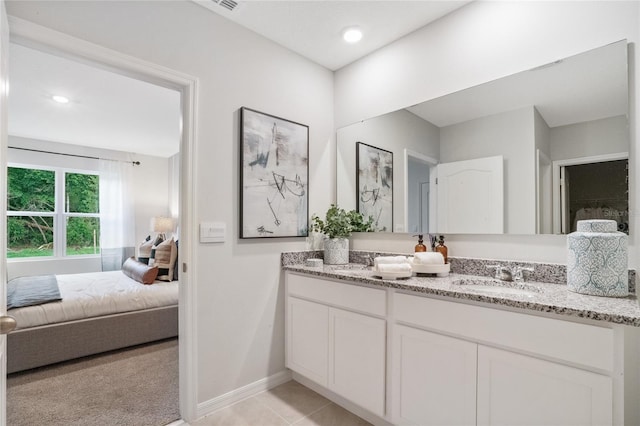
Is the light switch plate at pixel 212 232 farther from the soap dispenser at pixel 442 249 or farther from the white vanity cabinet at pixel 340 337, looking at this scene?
the soap dispenser at pixel 442 249

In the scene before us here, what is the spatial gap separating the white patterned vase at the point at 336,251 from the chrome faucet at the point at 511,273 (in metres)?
1.04

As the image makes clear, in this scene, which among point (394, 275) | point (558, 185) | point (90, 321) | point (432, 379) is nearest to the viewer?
point (432, 379)

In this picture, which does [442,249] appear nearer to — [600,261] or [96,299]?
[600,261]

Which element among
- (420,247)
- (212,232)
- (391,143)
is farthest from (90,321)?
(391,143)

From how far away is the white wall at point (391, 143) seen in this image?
2.19 metres

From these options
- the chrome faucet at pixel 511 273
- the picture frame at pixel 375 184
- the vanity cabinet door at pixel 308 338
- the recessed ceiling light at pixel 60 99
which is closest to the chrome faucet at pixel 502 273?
the chrome faucet at pixel 511 273

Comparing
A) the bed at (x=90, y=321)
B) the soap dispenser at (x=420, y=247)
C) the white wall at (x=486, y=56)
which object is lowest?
the bed at (x=90, y=321)

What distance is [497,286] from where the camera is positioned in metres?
1.71

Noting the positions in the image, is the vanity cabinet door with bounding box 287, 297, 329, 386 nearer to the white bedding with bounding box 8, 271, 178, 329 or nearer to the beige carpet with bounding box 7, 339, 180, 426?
the beige carpet with bounding box 7, 339, 180, 426

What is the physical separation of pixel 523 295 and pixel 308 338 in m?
1.32

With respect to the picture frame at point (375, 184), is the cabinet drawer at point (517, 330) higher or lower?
lower

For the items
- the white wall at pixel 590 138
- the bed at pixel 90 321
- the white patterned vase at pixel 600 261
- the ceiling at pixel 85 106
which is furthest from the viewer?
the ceiling at pixel 85 106

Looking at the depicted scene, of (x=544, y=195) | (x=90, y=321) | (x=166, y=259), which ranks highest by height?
(x=544, y=195)

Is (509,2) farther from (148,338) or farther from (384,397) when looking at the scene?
(148,338)
